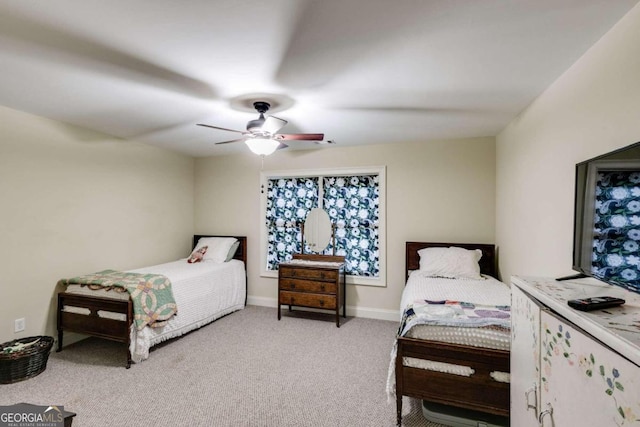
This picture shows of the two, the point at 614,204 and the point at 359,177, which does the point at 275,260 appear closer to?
the point at 359,177

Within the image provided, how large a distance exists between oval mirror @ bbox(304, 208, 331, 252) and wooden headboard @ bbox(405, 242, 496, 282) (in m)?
1.14

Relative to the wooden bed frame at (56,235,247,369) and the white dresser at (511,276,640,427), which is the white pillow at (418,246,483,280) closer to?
the white dresser at (511,276,640,427)

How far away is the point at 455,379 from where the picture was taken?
1863 mm

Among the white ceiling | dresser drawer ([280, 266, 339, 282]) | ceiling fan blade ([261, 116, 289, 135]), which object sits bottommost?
dresser drawer ([280, 266, 339, 282])

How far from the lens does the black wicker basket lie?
8.01 feet

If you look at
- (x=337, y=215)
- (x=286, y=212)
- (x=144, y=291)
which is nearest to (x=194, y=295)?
(x=144, y=291)

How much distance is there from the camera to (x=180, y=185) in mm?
4781

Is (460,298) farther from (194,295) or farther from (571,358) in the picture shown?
(194,295)

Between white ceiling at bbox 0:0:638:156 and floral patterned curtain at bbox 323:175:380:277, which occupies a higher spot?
white ceiling at bbox 0:0:638:156

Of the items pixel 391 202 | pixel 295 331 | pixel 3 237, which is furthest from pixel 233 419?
pixel 391 202

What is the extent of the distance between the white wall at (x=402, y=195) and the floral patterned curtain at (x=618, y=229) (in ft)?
8.27

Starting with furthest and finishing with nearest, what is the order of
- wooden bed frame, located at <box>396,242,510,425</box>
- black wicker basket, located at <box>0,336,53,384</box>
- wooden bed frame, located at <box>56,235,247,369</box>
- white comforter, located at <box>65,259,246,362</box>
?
white comforter, located at <box>65,259,246,362</box>, wooden bed frame, located at <box>56,235,247,369</box>, black wicker basket, located at <box>0,336,53,384</box>, wooden bed frame, located at <box>396,242,510,425</box>

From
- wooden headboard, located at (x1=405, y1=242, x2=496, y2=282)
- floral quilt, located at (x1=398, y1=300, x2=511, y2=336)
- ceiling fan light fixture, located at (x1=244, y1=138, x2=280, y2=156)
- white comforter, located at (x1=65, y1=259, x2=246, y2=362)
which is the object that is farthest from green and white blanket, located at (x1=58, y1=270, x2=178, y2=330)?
wooden headboard, located at (x1=405, y1=242, x2=496, y2=282)

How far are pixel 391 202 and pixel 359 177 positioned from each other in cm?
58
